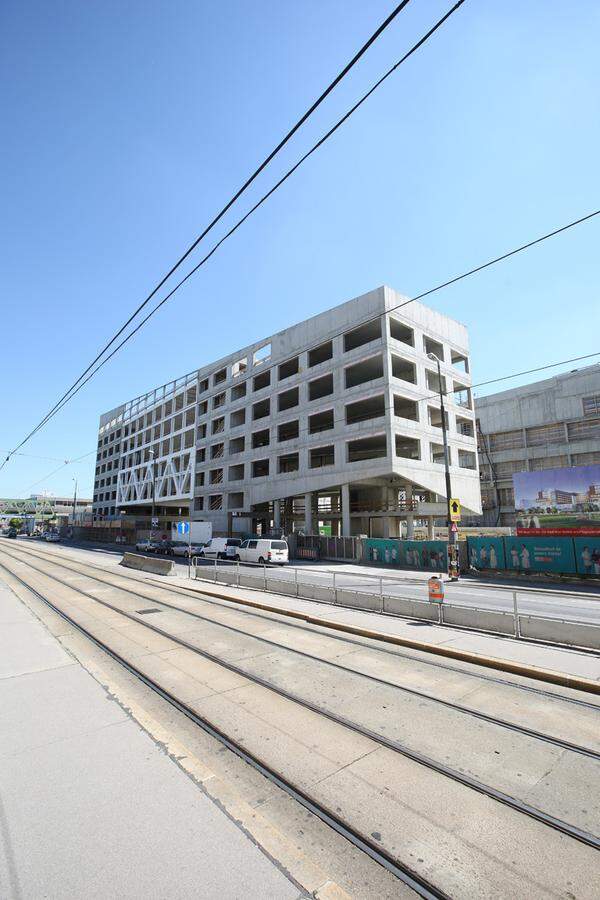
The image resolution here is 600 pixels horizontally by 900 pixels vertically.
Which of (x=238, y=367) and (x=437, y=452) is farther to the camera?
(x=238, y=367)

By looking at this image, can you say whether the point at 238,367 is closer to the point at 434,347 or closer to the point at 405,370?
the point at 405,370

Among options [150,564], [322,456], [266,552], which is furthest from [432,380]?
[150,564]

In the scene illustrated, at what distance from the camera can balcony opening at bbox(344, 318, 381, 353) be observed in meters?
36.6

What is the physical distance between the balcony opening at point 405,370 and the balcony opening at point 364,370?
4.40 feet

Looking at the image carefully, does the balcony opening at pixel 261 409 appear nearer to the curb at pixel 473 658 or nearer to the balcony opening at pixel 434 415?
the balcony opening at pixel 434 415

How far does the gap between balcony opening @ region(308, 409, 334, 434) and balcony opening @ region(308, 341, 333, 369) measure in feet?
16.3

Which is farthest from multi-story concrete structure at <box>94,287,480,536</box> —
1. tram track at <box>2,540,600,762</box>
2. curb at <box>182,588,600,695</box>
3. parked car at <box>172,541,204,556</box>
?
tram track at <box>2,540,600,762</box>

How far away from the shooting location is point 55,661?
7527 mm

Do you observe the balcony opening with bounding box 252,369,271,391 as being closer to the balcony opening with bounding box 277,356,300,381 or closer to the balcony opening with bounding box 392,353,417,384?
the balcony opening with bounding box 277,356,300,381

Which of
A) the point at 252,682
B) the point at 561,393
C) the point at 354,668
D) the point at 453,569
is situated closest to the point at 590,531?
the point at 453,569

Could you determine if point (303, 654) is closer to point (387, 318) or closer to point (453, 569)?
point (453, 569)

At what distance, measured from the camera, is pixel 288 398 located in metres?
45.3

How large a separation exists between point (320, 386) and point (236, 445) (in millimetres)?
13706

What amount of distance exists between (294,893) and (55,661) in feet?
21.3
